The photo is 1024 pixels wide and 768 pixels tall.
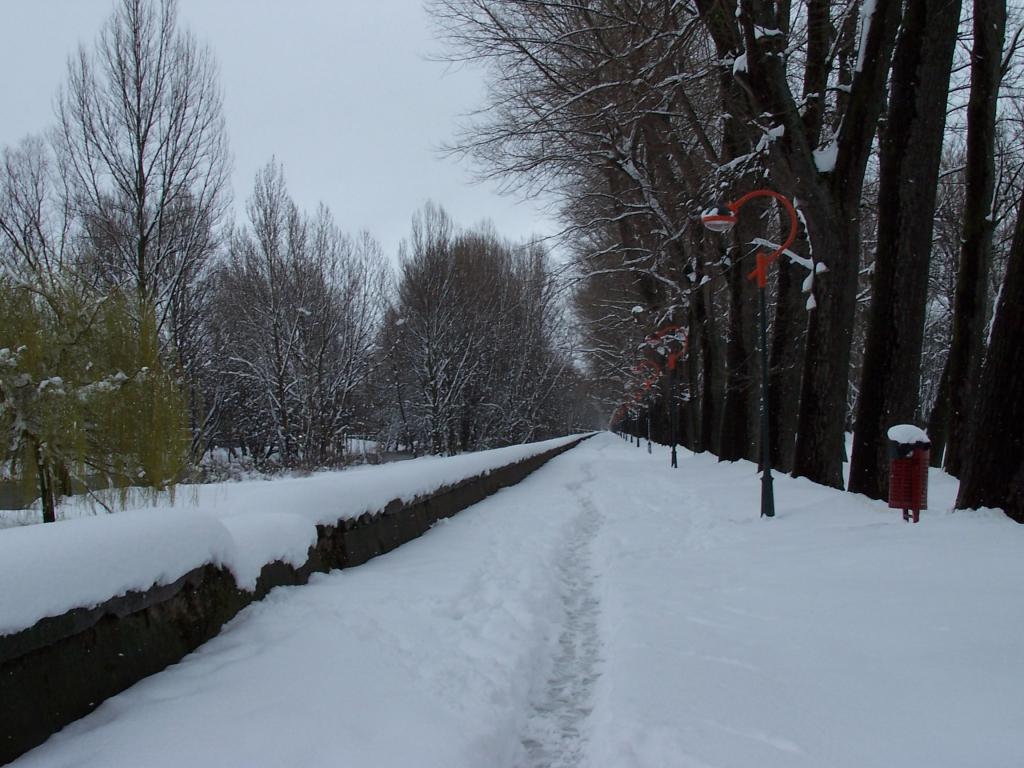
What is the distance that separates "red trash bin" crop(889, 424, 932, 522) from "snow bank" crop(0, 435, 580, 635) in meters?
5.16

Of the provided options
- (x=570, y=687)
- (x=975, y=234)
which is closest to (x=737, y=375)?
(x=975, y=234)

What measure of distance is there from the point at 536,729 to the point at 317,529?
2684 mm

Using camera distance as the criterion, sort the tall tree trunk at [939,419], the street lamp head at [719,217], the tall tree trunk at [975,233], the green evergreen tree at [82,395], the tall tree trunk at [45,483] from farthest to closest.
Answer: the tall tree trunk at [939,419] < the tall tree trunk at [975,233] < the street lamp head at [719,217] < the tall tree trunk at [45,483] < the green evergreen tree at [82,395]

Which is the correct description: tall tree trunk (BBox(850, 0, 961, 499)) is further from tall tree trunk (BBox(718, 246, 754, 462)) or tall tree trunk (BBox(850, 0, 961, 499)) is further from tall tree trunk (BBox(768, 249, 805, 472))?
tall tree trunk (BBox(718, 246, 754, 462))

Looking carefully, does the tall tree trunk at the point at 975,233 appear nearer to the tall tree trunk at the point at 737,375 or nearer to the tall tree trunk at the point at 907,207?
the tall tree trunk at the point at 907,207

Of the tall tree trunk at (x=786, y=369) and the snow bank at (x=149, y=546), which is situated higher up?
the tall tree trunk at (x=786, y=369)

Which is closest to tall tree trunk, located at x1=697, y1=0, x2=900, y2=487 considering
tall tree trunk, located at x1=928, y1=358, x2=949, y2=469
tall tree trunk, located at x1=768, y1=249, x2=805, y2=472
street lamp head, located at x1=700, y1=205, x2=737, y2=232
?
street lamp head, located at x1=700, y1=205, x2=737, y2=232

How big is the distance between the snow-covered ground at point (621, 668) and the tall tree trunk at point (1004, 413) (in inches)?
9.6

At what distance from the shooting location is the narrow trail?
288 cm

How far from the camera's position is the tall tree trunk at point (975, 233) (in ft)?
32.2

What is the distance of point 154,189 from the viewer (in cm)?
1439

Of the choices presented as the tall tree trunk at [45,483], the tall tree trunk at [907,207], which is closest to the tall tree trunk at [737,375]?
the tall tree trunk at [907,207]

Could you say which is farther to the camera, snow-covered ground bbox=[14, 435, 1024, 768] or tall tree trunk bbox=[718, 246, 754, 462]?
tall tree trunk bbox=[718, 246, 754, 462]

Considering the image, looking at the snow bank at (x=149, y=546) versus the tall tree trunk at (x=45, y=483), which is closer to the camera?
the snow bank at (x=149, y=546)
